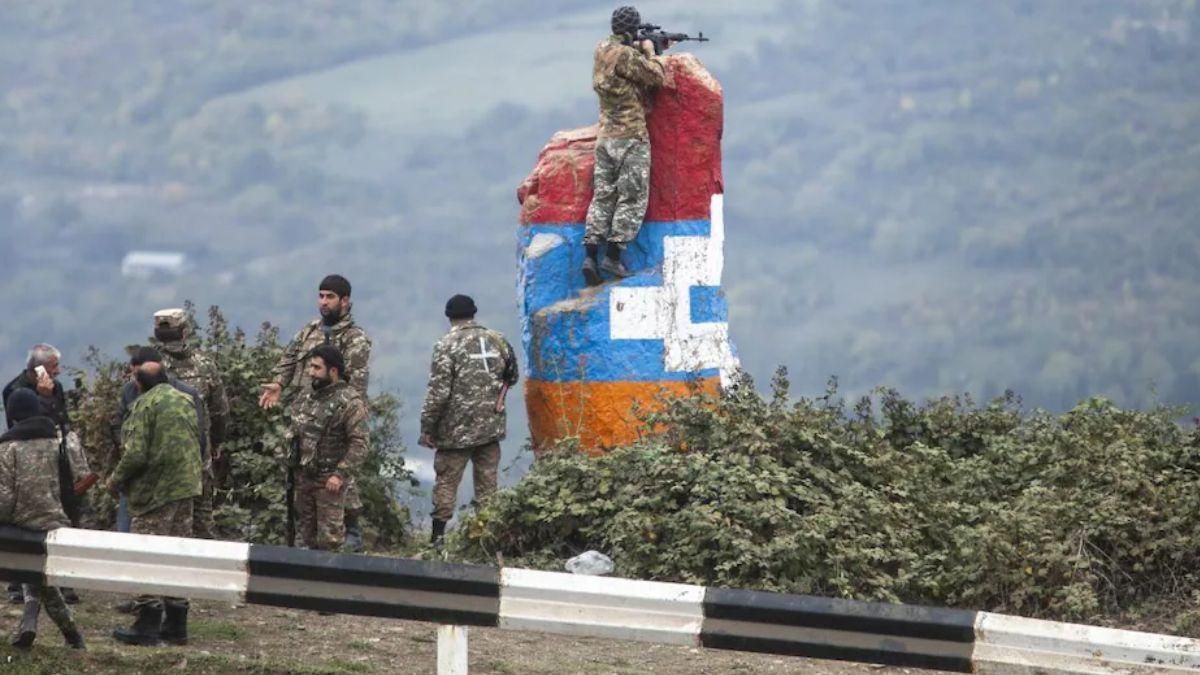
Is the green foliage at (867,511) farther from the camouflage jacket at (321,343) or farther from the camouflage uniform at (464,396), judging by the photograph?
the camouflage jacket at (321,343)

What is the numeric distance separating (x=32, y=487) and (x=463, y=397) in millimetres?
4002

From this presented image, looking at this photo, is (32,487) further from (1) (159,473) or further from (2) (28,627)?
(1) (159,473)

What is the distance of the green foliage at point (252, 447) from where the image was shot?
13383 millimetres

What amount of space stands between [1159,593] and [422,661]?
171 inches

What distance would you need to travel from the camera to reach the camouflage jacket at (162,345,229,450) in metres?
12.1

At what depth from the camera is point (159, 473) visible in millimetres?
10617

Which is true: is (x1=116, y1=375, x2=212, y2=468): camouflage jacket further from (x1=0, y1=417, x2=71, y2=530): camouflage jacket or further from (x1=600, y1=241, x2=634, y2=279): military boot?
(x1=600, y1=241, x2=634, y2=279): military boot

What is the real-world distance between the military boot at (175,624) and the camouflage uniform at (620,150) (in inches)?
185

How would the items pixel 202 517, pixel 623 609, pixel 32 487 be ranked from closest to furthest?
pixel 623 609
pixel 32 487
pixel 202 517

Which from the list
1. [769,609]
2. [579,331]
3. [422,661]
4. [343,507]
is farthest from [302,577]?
[579,331]

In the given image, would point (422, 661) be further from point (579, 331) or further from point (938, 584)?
point (579, 331)

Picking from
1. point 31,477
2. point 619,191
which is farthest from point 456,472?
point 31,477

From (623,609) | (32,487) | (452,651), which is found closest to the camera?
(623,609)

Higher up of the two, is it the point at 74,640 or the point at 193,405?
the point at 193,405
